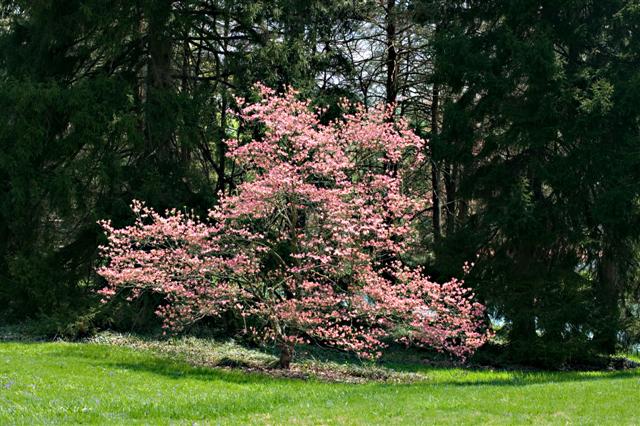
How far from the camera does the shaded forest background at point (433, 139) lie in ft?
49.8

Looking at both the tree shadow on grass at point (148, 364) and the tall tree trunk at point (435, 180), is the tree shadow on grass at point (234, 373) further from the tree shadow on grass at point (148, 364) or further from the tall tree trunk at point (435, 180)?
the tall tree trunk at point (435, 180)

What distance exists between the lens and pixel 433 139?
16.7 m

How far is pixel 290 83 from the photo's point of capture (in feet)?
55.8

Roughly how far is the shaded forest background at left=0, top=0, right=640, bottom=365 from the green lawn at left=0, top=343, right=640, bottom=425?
12.1ft

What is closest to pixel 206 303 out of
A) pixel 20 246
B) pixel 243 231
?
pixel 243 231

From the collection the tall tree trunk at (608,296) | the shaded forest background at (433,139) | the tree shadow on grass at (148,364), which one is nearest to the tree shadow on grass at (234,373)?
the tree shadow on grass at (148,364)

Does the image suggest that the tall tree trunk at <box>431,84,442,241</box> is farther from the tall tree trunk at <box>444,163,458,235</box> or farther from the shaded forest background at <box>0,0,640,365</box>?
the shaded forest background at <box>0,0,640,365</box>

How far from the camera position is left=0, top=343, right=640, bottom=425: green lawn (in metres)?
8.18

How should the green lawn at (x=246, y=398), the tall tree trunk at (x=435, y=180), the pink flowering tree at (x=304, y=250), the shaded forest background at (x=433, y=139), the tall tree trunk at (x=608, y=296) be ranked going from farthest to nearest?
the tall tree trunk at (x=435, y=180), the tall tree trunk at (x=608, y=296), the shaded forest background at (x=433, y=139), the pink flowering tree at (x=304, y=250), the green lawn at (x=246, y=398)

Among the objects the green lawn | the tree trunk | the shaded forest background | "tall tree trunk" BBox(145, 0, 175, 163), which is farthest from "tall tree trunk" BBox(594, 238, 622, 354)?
"tall tree trunk" BBox(145, 0, 175, 163)

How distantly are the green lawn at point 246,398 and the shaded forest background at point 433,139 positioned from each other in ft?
12.1

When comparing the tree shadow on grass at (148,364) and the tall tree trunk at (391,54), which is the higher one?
the tall tree trunk at (391,54)

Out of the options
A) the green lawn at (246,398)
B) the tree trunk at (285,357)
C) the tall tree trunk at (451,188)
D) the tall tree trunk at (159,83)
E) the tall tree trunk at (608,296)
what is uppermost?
the tall tree trunk at (159,83)

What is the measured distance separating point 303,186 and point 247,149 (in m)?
1.33
